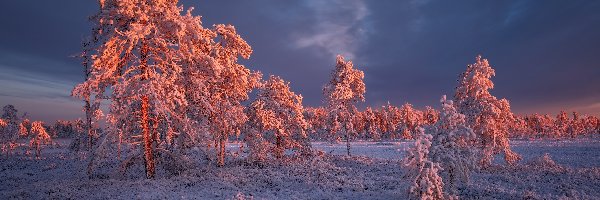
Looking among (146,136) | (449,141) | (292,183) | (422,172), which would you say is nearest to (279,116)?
(292,183)

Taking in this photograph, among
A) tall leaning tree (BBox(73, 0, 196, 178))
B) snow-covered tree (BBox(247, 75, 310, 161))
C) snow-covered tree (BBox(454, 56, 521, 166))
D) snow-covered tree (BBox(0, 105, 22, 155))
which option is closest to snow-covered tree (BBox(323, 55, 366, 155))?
snow-covered tree (BBox(247, 75, 310, 161))

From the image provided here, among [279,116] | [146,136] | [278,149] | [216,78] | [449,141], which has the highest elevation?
[216,78]

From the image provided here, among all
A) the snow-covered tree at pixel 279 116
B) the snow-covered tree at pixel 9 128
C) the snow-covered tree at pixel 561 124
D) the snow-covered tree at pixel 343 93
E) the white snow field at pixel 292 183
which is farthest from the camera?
the snow-covered tree at pixel 561 124

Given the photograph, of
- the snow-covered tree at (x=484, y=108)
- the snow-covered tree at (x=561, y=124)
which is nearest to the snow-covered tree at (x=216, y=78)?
the snow-covered tree at (x=484, y=108)

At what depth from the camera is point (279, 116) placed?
32.0 meters

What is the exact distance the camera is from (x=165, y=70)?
1814cm

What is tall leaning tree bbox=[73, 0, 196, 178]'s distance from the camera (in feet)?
55.5

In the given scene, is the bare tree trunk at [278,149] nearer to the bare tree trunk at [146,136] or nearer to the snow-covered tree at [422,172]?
the bare tree trunk at [146,136]

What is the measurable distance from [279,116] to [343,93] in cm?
849

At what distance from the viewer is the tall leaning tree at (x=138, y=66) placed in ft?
55.5

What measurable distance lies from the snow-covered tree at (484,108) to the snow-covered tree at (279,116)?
40.3 feet

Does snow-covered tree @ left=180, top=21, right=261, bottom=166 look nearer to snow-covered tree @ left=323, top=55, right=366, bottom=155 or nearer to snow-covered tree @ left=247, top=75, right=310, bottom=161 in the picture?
snow-covered tree @ left=247, top=75, right=310, bottom=161

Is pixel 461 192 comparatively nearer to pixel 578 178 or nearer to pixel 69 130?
pixel 578 178

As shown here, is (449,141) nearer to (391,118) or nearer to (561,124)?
(391,118)
